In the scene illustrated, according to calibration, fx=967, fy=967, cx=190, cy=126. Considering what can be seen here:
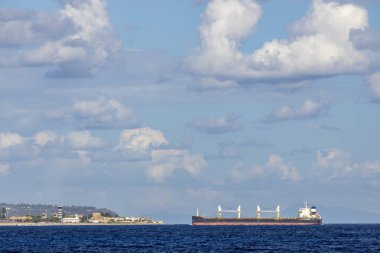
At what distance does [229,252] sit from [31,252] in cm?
3698

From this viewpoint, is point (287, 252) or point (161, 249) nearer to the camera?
point (287, 252)

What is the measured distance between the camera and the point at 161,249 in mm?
192250

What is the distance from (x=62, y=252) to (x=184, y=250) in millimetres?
23616

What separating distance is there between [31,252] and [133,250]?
771 inches

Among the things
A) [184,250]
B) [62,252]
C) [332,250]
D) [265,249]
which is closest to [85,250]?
[62,252]

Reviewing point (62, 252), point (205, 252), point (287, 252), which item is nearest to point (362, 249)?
point (287, 252)

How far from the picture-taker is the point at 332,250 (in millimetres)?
184625

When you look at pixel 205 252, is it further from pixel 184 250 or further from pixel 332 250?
pixel 332 250

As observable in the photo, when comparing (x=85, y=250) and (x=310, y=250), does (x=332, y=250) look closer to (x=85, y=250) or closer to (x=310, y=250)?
(x=310, y=250)

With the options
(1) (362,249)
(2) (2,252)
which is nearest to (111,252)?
(2) (2,252)

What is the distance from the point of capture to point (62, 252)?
179375 millimetres

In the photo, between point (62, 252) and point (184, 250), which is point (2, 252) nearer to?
point (62, 252)

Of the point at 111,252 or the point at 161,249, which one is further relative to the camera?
the point at 161,249

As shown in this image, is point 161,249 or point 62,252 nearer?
point 62,252
